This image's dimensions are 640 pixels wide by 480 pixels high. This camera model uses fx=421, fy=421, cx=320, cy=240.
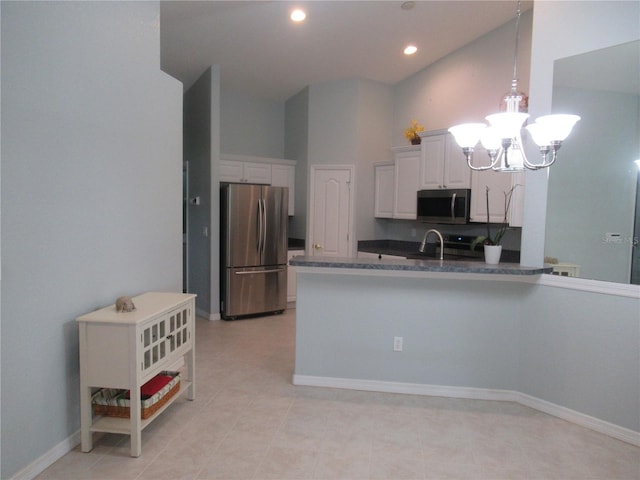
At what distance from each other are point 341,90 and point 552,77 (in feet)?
10.4

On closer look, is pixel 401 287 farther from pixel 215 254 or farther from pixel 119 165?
pixel 215 254

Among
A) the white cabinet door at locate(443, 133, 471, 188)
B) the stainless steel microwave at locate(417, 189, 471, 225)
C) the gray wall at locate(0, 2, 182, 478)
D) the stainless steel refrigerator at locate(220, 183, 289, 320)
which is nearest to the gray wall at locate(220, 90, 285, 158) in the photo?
the stainless steel refrigerator at locate(220, 183, 289, 320)

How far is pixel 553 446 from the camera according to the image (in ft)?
8.30

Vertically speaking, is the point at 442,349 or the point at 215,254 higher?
the point at 215,254

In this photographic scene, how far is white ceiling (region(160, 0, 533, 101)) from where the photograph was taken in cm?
404

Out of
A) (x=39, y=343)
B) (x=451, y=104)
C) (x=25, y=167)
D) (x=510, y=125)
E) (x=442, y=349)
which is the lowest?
(x=442, y=349)

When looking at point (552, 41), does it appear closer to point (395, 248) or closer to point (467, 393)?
point (467, 393)

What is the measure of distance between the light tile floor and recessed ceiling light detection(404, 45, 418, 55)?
399cm

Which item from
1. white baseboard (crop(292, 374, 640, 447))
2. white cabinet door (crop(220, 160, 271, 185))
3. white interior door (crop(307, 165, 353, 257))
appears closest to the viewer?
white baseboard (crop(292, 374, 640, 447))

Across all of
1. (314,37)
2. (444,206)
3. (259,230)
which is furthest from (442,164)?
(259,230)

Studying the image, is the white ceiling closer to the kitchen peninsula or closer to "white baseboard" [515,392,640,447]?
the kitchen peninsula

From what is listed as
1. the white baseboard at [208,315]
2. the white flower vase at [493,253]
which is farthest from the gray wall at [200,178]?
the white flower vase at [493,253]

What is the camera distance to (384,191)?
5805 millimetres

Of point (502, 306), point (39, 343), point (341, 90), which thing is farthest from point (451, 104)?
point (39, 343)
